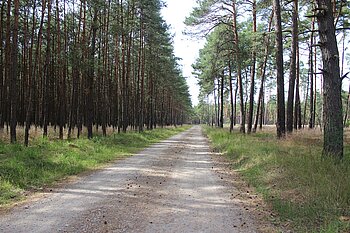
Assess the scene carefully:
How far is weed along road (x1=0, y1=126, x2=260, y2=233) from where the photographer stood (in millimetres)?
5242

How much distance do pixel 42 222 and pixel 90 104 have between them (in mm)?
15685

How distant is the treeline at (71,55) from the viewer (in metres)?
18.3

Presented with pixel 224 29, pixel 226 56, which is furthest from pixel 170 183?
pixel 224 29

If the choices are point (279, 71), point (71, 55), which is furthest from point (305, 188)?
point (71, 55)

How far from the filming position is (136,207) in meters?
6.46

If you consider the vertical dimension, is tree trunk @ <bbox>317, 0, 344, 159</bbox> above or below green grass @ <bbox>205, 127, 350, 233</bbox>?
above

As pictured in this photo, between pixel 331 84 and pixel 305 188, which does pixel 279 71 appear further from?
pixel 305 188

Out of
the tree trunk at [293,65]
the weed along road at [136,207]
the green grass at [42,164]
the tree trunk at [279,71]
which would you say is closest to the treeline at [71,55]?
the green grass at [42,164]

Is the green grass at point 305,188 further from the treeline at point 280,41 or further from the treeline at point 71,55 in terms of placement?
the treeline at point 71,55

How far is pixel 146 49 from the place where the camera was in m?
37.5

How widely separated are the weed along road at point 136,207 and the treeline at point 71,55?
8353 millimetres

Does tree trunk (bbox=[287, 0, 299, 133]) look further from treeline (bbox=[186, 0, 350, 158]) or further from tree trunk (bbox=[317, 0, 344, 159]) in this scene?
tree trunk (bbox=[317, 0, 344, 159])

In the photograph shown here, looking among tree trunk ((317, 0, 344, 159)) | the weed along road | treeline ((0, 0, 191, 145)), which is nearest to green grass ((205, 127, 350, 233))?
tree trunk ((317, 0, 344, 159))

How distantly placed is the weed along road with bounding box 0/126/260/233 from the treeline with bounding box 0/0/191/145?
8.35m
